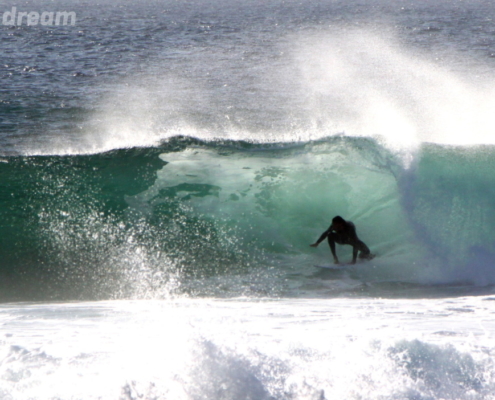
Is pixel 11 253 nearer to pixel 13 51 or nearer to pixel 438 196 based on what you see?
pixel 438 196

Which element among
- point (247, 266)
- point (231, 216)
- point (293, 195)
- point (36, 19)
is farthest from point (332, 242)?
point (36, 19)

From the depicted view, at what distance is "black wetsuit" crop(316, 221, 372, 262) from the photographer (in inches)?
316

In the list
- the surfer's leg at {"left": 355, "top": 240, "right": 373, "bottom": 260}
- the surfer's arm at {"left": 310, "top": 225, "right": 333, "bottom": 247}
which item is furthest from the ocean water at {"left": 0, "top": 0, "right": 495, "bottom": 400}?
the surfer's arm at {"left": 310, "top": 225, "right": 333, "bottom": 247}

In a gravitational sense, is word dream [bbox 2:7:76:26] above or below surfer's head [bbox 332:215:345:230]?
above

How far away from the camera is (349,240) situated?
26.4ft

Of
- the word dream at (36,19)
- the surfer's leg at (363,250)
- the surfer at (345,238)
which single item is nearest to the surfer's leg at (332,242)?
the surfer at (345,238)

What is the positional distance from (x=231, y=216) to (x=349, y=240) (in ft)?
7.17

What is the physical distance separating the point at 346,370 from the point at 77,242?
555cm

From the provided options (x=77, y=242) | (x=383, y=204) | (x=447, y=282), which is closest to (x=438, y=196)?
(x=383, y=204)

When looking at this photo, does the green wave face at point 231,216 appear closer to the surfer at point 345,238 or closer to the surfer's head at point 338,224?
the surfer at point 345,238

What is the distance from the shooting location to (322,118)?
23.1 meters

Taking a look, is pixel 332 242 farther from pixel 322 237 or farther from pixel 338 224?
pixel 338 224

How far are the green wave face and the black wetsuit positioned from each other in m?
0.24

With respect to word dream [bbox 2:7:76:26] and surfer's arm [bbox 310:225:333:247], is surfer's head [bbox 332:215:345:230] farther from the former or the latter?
word dream [bbox 2:7:76:26]
